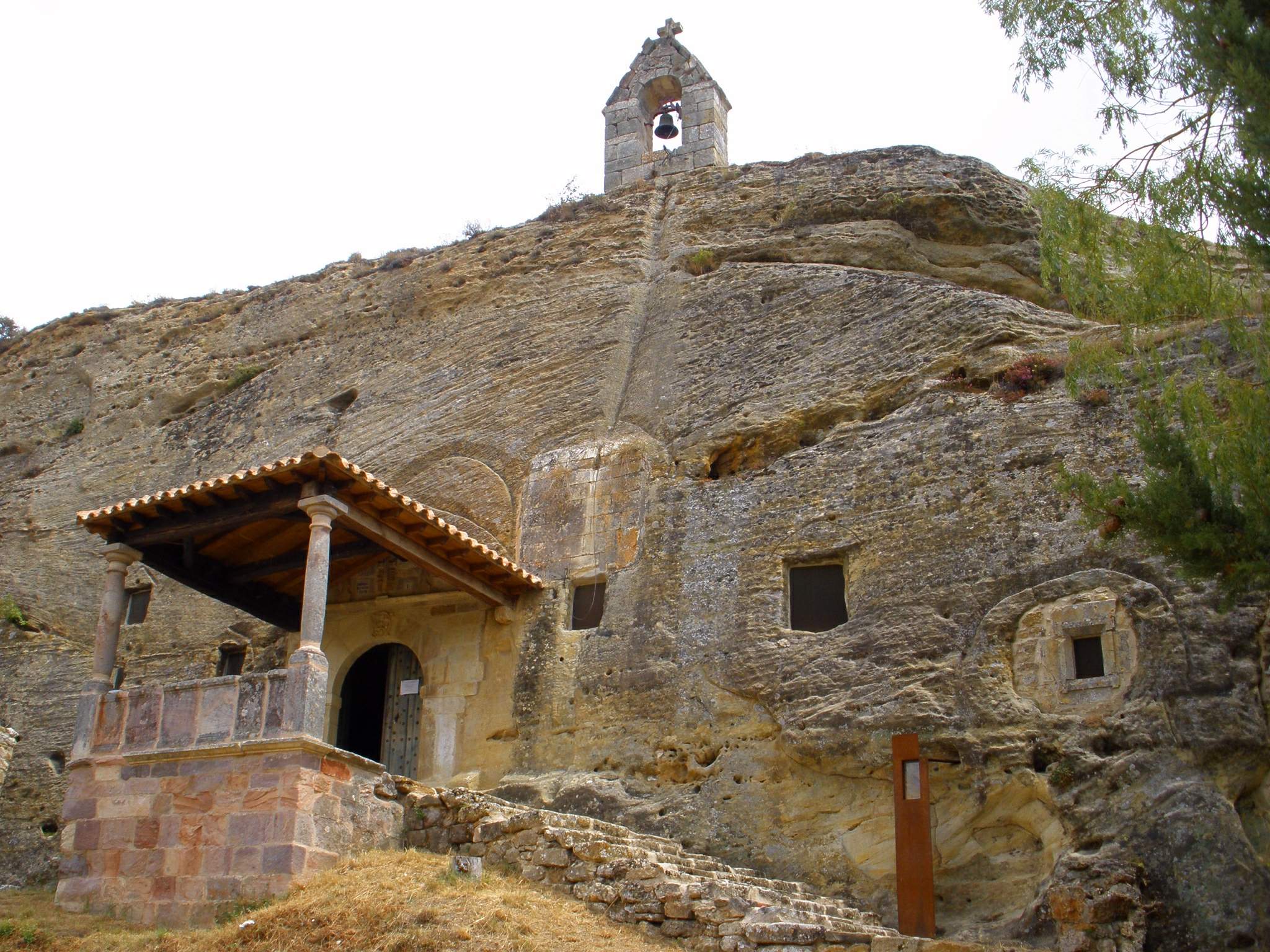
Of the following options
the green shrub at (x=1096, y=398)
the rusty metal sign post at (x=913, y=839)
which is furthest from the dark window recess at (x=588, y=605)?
the green shrub at (x=1096, y=398)

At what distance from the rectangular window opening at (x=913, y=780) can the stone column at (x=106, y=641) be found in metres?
7.00

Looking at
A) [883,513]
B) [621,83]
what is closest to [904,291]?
[883,513]

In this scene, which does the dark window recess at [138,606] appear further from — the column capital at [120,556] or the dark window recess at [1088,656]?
the dark window recess at [1088,656]

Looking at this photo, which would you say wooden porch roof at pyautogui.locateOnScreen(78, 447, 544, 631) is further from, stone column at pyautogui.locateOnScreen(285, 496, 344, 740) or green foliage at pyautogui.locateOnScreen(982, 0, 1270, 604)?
green foliage at pyautogui.locateOnScreen(982, 0, 1270, 604)

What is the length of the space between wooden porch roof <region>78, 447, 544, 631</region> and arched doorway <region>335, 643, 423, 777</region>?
3.46 feet

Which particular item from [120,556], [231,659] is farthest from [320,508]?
[231,659]

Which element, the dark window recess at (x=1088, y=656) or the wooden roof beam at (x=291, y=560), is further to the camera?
the wooden roof beam at (x=291, y=560)

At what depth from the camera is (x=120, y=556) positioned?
12.4m

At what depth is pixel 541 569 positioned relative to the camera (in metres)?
13.6

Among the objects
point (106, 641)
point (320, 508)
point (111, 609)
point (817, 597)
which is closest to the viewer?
point (320, 508)

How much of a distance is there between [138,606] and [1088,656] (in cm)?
1156

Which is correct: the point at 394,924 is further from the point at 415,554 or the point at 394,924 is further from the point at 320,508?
the point at 415,554

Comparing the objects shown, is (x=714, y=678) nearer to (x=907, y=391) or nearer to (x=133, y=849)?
(x=907, y=391)

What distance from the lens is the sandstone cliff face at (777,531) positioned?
9734mm
